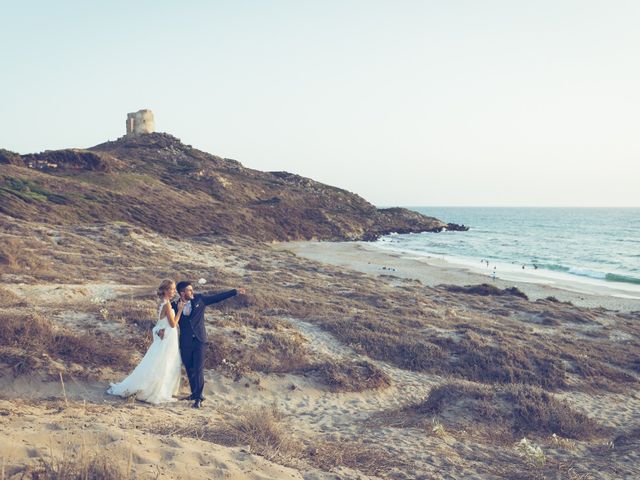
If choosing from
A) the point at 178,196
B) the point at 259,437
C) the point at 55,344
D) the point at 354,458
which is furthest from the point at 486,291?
the point at 178,196

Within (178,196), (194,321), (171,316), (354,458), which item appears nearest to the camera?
(354,458)

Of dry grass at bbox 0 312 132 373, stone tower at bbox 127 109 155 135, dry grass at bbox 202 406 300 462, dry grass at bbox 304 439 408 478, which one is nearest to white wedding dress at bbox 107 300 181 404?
dry grass at bbox 0 312 132 373

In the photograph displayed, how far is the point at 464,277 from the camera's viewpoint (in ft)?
118

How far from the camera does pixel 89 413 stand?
22.7 ft

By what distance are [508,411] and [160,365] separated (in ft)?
22.1

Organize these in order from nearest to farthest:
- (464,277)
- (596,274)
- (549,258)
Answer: (464,277) < (596,274) < (549,258)

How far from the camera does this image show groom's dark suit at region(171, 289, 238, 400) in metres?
8.41

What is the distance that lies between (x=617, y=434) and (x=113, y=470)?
933 centimetres

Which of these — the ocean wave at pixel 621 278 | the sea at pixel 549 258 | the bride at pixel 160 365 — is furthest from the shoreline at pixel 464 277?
the bride at pixel 160 365

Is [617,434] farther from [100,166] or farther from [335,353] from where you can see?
[100,166]

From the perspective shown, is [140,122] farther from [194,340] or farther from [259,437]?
[259,437]

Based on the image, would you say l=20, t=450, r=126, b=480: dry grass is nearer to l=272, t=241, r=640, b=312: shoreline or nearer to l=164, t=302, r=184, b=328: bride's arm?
l=164, t=302, r=184, b=328: bride's arm

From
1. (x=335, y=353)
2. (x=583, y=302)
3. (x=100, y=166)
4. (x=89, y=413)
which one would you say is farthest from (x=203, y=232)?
(x=89, y=413)

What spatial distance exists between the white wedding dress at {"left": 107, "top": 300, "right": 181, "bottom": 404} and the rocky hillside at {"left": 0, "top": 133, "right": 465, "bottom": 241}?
2999 cm
